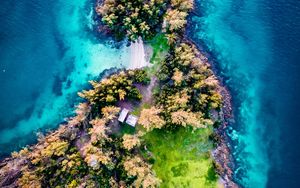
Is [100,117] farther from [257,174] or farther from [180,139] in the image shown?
[257,174]

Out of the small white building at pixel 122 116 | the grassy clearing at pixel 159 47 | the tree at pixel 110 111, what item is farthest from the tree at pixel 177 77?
the tree at pixel 110 111

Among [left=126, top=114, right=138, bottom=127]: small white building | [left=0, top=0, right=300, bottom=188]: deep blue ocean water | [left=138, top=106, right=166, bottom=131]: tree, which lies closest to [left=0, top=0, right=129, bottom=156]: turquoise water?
[left=0, top=0, right=300, bottom=188]: deep blue ocean water

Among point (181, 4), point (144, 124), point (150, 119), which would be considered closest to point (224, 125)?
point (150, 119)

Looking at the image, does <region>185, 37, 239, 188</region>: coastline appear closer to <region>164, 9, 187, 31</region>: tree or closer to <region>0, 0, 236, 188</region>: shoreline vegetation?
<region>0, 0, 236, 188</region>: shoreline vegetation

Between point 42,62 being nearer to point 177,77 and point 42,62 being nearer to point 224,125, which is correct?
point 177,77

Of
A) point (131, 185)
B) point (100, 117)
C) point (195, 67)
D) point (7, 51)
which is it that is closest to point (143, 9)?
point (195, 67)

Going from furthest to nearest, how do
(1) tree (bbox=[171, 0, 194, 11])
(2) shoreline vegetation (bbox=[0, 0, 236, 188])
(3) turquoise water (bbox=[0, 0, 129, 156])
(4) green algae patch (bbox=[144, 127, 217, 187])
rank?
(3) turquoise water (bbox=[0, 0, 129, 156])
(4) green algae patch (bbox=[144, 127, 217, 187])
(1) tree (bbox=[171, 0, 194, 11])
(2) shoreline vegetation (bbox=[0, 0, 236, 188])

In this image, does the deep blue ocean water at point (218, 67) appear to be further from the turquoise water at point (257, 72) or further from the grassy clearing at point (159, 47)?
the grassy clearing at point (159, 47)
